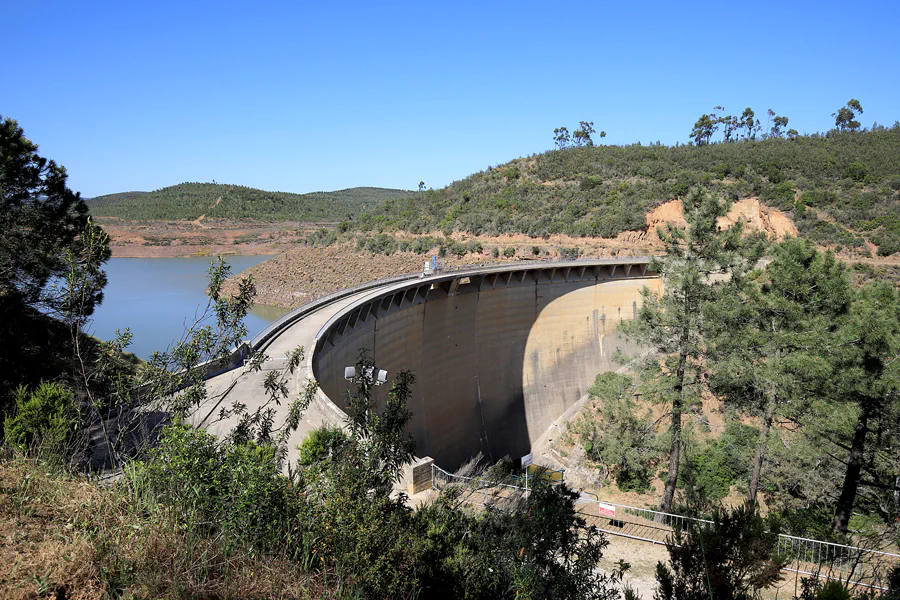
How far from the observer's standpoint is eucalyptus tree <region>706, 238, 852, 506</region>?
12938 millimetres

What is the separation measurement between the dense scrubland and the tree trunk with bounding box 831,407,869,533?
0.05 metres

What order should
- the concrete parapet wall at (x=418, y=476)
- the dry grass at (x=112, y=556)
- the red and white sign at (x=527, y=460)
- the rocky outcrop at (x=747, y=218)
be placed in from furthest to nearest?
the rocky outcrop at (x=747, y=218) < the red and white sign at (x=527, y=460) < the concrete parapet wall at (x=418, y=476) < the dry grass at (x=112, y=556)

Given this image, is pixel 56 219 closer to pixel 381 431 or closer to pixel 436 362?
pixel 381 431

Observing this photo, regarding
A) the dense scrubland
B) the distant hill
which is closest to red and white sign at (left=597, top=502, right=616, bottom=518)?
the dense scrubland

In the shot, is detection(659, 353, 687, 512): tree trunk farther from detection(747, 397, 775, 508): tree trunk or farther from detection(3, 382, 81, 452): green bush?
detection(3, 382, 81, 452): green bush

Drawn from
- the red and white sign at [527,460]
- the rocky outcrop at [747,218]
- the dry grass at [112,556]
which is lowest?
the red and white sign at [527,460]

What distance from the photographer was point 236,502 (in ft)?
12.9

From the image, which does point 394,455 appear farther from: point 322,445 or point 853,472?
point 853,472

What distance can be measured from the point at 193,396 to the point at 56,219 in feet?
32.8

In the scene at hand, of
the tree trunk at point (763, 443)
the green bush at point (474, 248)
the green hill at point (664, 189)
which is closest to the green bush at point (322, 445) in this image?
the tree trunk at point (763, 443)

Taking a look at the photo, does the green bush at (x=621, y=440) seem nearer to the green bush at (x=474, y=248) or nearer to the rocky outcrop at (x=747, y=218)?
the green bush at (x=474, y=248)

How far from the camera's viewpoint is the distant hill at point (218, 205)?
299 ft

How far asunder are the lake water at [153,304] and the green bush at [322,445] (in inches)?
705

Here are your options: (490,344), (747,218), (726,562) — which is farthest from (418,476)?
(747,218)
